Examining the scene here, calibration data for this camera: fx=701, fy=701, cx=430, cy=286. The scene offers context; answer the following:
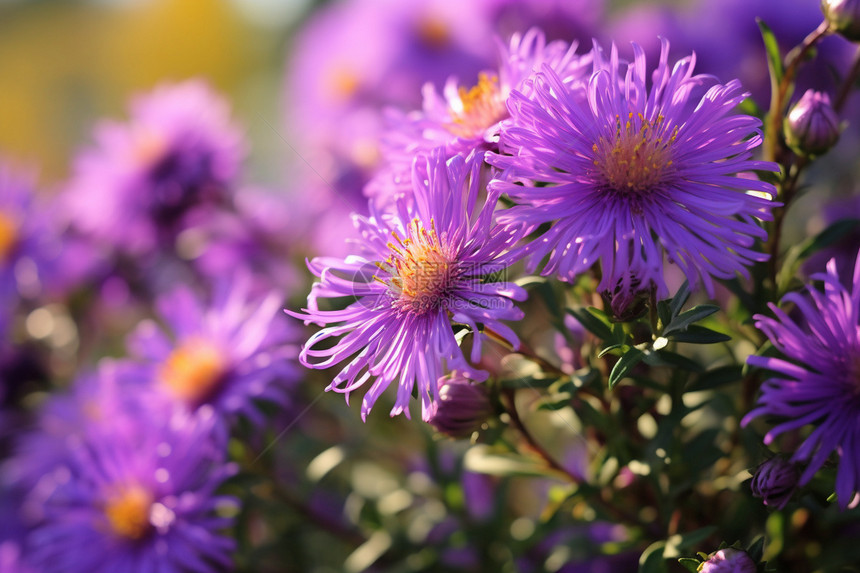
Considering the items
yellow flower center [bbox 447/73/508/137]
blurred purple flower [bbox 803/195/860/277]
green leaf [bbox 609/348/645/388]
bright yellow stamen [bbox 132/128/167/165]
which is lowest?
blurred purple flower [bbox 803/195/860/277]

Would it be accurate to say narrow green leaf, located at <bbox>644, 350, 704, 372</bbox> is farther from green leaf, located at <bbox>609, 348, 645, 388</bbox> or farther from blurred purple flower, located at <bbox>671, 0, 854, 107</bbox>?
blurred purple flower, located at <bbox>671, 0, 854, 107</bbox>

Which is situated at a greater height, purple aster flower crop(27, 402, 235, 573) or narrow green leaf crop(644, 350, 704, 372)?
purple aster flower crop(27, 402, 235, 573)

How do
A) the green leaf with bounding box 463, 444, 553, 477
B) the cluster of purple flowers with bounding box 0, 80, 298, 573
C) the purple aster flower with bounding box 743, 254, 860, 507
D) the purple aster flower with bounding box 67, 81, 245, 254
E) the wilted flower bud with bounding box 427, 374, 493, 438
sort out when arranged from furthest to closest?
1. the purple aster flower with bounding box 67, 81, 245, 254
2. the cluster of purple flowers with bounding box 0, 80, 298, 573
3. the green leaf with bounding box 463, 444, 553, 477
4. the wilted flower bud with bounding box 427, 374, 493, 438
5. the purple aster flower with bounding box 743, 254, 860, 507

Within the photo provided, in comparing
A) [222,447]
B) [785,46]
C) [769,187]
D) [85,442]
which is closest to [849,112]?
[785,46]

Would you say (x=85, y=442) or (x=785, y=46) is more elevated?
(x=85, y=442)

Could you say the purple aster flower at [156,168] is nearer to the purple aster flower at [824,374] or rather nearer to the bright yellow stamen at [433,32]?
the bright yellow stamen at [433,32]

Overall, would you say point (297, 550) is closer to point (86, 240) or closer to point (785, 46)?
point (86, 240)

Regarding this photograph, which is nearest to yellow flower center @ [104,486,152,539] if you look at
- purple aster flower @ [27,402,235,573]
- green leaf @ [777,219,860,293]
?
purple aster flower @ [27,402,235,573]

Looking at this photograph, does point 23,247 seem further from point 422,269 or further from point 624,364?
point 624,364
